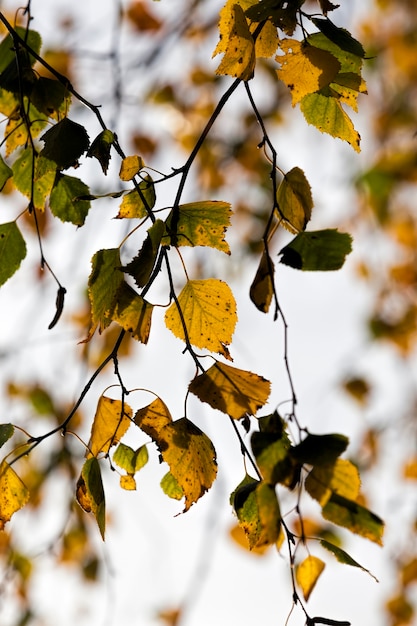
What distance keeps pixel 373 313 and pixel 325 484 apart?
2.57 meters

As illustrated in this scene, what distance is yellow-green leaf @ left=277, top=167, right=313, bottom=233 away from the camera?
1.92ft

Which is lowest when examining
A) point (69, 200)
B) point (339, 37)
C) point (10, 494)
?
point (10, 494)

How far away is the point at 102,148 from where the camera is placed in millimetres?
565

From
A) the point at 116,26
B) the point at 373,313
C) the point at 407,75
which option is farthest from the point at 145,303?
the point at 407,75

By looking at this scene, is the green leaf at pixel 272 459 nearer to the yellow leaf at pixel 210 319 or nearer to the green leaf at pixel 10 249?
the yellow leaf at pixel 210 319

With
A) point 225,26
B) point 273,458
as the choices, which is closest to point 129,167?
point 225,26

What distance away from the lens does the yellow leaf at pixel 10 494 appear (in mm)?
601

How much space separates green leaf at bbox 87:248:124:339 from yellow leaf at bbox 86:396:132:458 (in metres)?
0.07

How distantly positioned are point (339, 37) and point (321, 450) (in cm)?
29

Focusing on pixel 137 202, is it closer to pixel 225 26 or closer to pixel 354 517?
pixel 225 26

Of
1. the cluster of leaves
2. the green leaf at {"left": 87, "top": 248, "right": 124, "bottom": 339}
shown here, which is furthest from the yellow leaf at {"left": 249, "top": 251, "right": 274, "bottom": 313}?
the green leaf at {"left": 87, "top": 248, "right": 124, "bottom": 339}

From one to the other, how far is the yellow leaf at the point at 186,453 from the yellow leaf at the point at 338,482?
96 mm

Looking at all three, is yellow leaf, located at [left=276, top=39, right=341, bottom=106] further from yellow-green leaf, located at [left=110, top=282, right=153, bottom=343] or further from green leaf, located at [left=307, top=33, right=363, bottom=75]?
yellow-green leaf, located at [left=110, top=282, right=153, bottom=343]

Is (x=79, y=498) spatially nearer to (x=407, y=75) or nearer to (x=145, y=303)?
(x=145, y=303)
